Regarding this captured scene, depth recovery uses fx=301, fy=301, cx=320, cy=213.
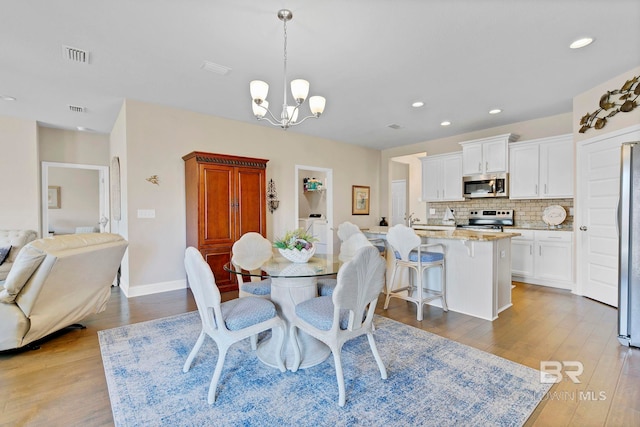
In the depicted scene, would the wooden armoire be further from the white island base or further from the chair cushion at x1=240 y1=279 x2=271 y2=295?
the white island base

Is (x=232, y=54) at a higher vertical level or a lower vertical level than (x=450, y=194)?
higher

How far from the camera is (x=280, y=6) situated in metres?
2.17

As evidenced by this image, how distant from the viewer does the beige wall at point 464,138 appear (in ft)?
15.3

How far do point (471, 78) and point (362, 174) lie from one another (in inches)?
141

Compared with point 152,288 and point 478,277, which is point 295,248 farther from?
point 152,288

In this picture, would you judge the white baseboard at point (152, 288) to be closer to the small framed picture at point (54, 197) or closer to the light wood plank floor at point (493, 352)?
the light wood plank floor at point (493, 352)

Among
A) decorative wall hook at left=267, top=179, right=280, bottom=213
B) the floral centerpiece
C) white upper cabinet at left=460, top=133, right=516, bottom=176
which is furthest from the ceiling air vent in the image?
white upper cabinet at left=460, top=133, right=516, bottom=176

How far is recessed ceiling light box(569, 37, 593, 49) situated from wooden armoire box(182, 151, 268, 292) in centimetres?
379

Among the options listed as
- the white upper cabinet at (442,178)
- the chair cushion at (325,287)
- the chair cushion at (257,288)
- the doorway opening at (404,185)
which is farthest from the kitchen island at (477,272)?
the doorway opening at (404,185)

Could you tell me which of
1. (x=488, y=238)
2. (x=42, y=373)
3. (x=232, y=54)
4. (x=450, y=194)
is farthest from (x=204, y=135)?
(x=450, y=194)

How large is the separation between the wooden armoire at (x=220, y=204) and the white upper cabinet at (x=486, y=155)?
3.64m

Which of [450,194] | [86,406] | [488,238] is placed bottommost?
[86,406]

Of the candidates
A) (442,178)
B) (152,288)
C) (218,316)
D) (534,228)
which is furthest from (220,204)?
(534,228)

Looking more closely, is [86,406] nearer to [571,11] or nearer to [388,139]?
[571,11]
